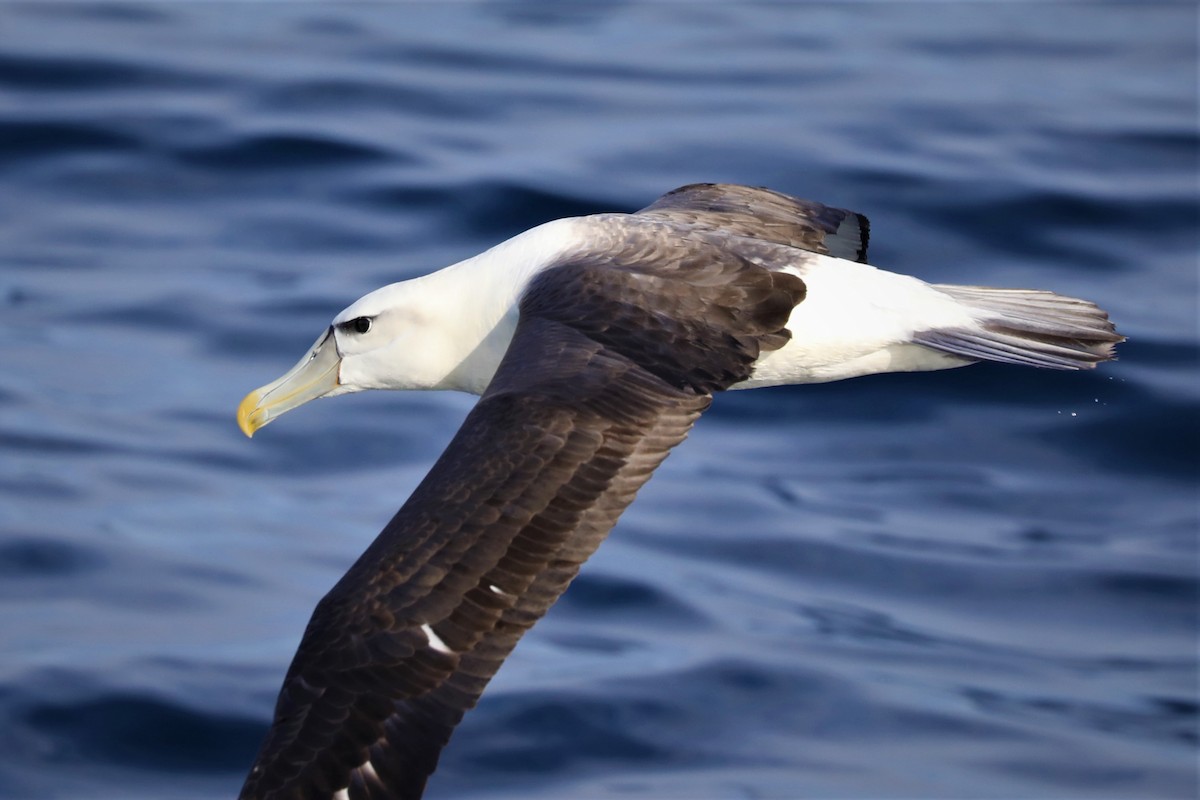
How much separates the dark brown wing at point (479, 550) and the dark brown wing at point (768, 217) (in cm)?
157

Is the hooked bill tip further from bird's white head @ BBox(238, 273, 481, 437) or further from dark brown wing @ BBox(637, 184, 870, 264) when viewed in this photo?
dark brown wing @ BBox(637, 184, 870, 264)

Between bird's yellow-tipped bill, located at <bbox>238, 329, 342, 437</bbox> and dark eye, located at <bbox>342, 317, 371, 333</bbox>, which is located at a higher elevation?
dark eye, located at <bbox>342, 317, 371, 333</bbox>

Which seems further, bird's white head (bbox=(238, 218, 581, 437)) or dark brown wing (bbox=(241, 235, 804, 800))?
bird's white head (bbox=(238, 218, 581, 437))

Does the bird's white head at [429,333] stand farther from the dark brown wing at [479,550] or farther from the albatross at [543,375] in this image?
the dark brown wing at [479,550]

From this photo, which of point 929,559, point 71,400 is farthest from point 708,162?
point 71,400

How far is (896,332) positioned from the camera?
7.21 metres

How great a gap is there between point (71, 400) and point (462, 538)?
11641 mm

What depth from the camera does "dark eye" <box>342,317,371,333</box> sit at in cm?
759

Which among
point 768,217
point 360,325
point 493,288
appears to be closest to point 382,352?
point 360,325

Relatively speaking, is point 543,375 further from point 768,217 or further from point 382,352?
point 768,217

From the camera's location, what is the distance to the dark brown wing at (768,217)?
8.14 metres

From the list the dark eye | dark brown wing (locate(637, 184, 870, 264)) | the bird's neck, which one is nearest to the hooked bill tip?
the dark eye

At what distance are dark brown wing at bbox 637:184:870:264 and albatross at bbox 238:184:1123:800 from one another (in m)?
0.02

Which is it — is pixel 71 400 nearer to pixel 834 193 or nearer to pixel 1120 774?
pixel 834 193
